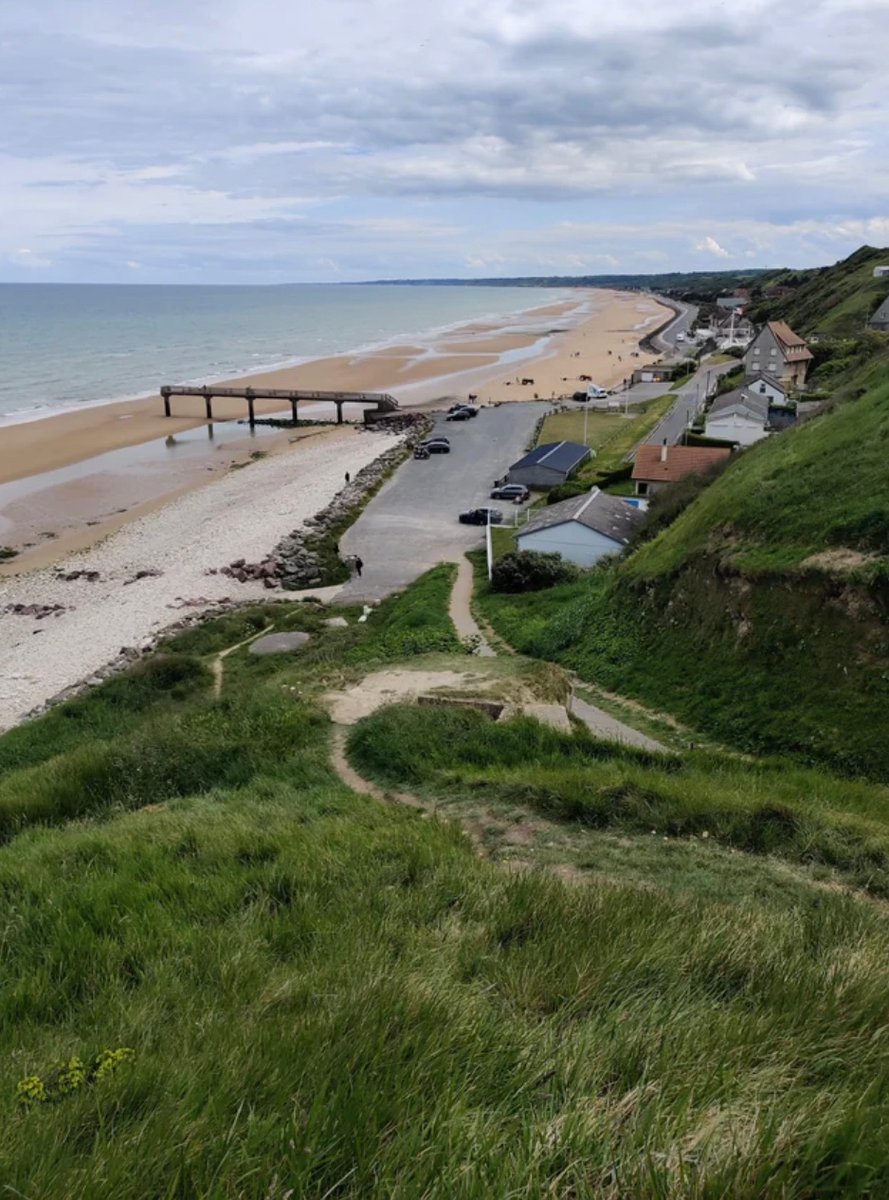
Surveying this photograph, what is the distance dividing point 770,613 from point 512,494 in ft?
91.5

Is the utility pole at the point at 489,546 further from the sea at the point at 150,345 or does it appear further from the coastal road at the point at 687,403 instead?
the sea at the point at 150,345

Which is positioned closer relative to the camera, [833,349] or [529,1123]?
[529,1123]

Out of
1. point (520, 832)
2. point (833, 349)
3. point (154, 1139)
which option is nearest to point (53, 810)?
point (520, 832)

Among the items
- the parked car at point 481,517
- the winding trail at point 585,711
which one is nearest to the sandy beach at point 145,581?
the parked car at point 481,517

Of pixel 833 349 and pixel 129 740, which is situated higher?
pixel 833 349

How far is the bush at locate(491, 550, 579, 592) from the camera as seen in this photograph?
2875 cm

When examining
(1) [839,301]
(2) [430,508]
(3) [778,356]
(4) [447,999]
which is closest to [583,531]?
(2) [430,508]

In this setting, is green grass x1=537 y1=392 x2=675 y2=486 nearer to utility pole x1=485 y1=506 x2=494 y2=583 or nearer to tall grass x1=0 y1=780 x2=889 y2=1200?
utility pole x1=485 y1=506 x2=494 y2=583

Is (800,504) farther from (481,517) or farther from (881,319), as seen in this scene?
(881,319)

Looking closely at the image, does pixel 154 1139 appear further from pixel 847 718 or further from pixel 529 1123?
pixel 847 718

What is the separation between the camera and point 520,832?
9.68 m

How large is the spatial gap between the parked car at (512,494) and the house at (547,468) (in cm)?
159

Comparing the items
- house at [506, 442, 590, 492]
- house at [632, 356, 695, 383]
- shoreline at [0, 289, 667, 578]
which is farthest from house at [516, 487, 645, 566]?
house at [632, 356, 695, 383]

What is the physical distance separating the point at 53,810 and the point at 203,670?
1138 centimetres
